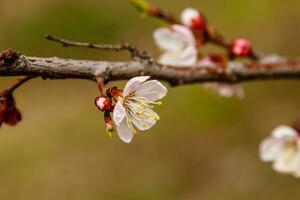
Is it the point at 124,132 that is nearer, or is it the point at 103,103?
the point at 103,103

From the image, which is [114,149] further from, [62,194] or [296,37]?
[296,37]

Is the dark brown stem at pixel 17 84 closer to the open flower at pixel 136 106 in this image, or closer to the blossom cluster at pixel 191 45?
the open flower at pixel 136 106

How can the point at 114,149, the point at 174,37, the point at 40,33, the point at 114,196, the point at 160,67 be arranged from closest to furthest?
the point at 160,67 < the point at 174,37 < the point at 114,196 < the point at 114,149 < the point at 40,33

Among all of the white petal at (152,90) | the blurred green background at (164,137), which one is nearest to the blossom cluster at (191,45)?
the white petal at (152,90)

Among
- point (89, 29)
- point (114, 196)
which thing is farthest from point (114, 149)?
point (89, 29)

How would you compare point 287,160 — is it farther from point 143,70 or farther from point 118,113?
point 118,113

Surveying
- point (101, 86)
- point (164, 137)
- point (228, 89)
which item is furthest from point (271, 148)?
point (164, 137)
